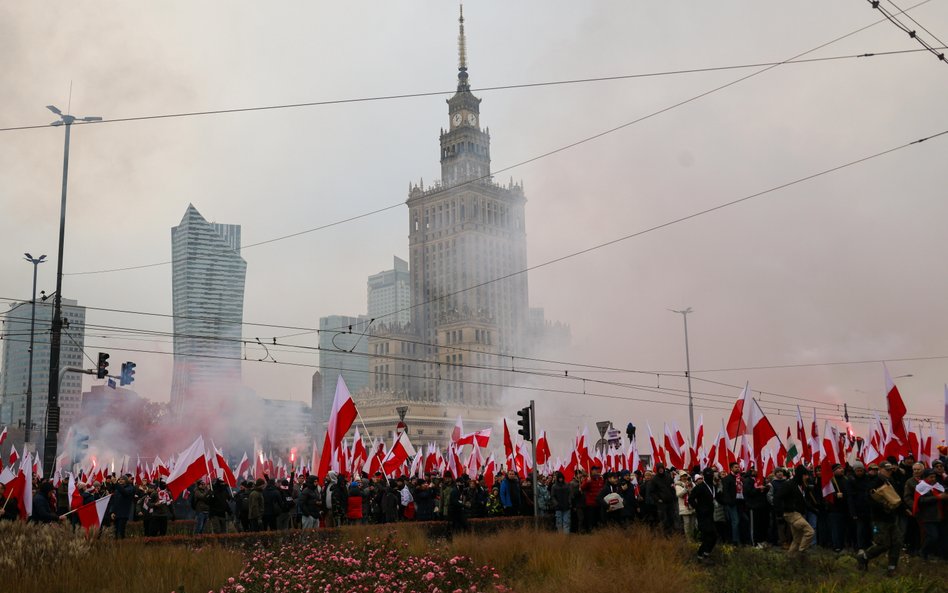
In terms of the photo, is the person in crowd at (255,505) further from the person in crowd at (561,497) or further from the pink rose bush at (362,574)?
the person in crowd at (561,497)

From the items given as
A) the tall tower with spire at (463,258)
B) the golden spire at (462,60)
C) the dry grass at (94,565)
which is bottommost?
the dry grass at (94,565)

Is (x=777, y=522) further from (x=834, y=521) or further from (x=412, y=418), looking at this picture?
(x=412, y=418)

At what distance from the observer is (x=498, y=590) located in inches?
477

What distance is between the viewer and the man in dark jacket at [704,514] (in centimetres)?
1575

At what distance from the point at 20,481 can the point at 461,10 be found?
5400 inches

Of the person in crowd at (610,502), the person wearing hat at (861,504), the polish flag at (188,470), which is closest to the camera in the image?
the person wearing hat at (861,504)

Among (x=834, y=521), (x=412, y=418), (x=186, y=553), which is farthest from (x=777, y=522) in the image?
(x=412, y=418)

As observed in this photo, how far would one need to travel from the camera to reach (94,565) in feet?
44.1

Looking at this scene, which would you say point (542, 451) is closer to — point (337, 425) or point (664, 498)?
point (664, 498)

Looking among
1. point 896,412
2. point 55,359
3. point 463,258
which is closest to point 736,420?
point 896,412

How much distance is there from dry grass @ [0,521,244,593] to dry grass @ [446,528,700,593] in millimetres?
4306

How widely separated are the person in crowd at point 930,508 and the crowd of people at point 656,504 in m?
0.02

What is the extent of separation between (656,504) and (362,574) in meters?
9.19

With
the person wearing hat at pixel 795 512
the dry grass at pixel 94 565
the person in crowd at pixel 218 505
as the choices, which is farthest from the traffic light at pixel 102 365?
the person wearing hat at pixel 795 512
